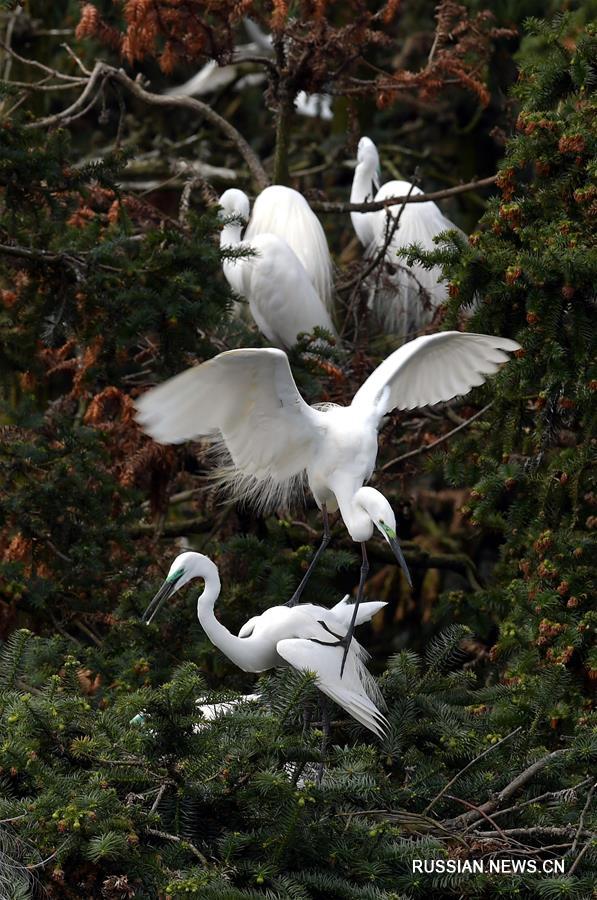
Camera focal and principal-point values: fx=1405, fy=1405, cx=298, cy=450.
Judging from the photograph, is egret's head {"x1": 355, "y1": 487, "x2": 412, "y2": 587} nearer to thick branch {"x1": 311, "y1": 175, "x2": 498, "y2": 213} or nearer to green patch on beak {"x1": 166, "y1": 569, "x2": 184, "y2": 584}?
green patch on beak {"x1": 166, "y1": 569, "x2": 184, "y2": 584}

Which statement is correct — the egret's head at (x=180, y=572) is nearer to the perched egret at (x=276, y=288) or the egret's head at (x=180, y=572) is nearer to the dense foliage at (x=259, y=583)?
the dense foliage at (x=259, y=583)

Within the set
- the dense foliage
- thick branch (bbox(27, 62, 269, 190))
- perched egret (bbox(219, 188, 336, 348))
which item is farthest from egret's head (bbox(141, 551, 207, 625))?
perched egret (bbox(219, 188, 336, 348))

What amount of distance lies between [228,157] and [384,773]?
212 inches

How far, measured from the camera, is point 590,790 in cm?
365

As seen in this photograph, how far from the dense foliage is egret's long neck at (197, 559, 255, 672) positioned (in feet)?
0.64

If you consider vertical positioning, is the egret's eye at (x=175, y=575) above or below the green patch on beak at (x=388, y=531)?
below

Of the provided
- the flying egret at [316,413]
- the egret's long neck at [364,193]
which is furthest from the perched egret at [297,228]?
the flying egret at [316,413]

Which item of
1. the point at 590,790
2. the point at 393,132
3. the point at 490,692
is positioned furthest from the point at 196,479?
the point at 393,132

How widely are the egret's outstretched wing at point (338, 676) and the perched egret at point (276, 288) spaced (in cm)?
251

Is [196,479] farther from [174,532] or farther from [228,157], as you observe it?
[228,157]

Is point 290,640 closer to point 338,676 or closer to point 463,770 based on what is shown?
point 338,676

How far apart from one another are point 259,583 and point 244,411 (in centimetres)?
96

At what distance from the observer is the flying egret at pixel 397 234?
695 centimetres

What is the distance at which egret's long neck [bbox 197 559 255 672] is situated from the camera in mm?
4223
